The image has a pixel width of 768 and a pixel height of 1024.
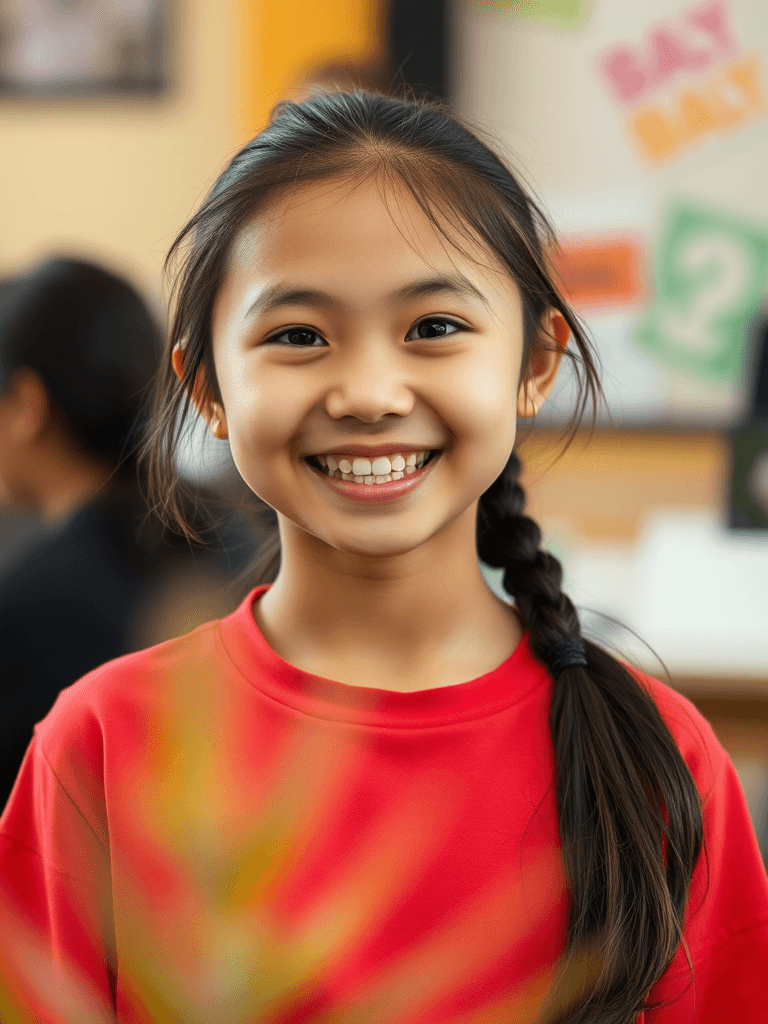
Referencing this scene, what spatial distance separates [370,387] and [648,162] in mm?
1530

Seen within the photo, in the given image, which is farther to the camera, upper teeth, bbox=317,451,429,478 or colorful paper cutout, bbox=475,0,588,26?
colorful paper cutout, bbox=475,0,588,26

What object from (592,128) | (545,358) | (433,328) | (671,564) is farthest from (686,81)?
(433,328)

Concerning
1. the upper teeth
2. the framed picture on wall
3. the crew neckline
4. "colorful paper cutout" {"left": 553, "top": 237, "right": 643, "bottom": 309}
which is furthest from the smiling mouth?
the framed picture on wall

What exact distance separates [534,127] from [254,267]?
1.43 m

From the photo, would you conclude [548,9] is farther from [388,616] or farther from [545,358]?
[388,616]

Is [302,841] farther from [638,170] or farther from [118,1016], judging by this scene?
[638,170]

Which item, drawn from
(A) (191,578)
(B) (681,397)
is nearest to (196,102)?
(B) (681,397)

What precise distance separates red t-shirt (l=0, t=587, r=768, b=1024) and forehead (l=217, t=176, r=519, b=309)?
0.22m

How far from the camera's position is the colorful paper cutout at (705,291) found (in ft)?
6.23

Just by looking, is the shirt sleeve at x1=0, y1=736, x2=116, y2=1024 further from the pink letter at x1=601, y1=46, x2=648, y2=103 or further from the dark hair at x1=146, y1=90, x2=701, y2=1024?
the pink letter at x1=601, y1=46, x2=648, y2=103

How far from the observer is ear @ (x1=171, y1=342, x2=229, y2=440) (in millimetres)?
653

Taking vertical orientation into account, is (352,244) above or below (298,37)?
below

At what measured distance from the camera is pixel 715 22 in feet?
6.15

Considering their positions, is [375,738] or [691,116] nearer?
[375,738]
